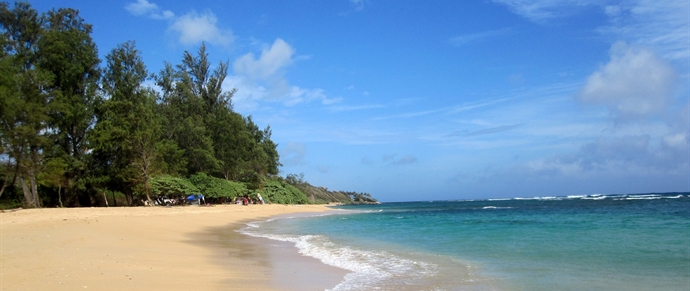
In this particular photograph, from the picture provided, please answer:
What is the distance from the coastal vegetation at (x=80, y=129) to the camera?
25.3 meters

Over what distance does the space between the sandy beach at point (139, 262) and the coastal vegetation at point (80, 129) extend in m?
13.9

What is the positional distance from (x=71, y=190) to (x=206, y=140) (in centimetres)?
1256

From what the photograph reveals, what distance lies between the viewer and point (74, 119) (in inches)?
1215

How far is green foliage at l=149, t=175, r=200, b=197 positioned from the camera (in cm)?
3506

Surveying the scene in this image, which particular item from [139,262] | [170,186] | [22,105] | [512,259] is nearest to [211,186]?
[170,186]

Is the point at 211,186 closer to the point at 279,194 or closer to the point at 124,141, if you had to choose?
the point at 124,141

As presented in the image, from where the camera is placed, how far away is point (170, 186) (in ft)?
118

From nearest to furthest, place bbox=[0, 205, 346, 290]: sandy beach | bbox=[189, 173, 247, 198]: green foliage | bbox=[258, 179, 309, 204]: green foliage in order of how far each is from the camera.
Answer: bbox=[0, 205, 346, 290]: sandy beach
bbox=[189, 173, 247, 198]: green foliage
bbox=[258, 179, 309, 204]: green foliage

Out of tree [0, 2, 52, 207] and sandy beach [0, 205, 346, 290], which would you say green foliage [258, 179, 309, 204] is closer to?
tree [0, 2, 52, 207]

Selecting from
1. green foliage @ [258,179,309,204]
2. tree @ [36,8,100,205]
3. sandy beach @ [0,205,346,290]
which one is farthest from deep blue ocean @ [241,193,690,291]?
green foliage @ [258,179,309,204]

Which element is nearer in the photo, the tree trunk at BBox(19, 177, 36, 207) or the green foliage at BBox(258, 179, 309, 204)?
the tree trunk at BBox(19, 177, 36, 207)

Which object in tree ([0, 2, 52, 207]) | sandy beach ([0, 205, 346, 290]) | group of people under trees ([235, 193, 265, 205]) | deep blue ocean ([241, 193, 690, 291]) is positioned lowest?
deep blue ocean ([241, 193, 690, 291])

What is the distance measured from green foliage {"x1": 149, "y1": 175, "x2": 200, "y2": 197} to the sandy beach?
2077 cm

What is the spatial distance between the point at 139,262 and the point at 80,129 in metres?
27.9
